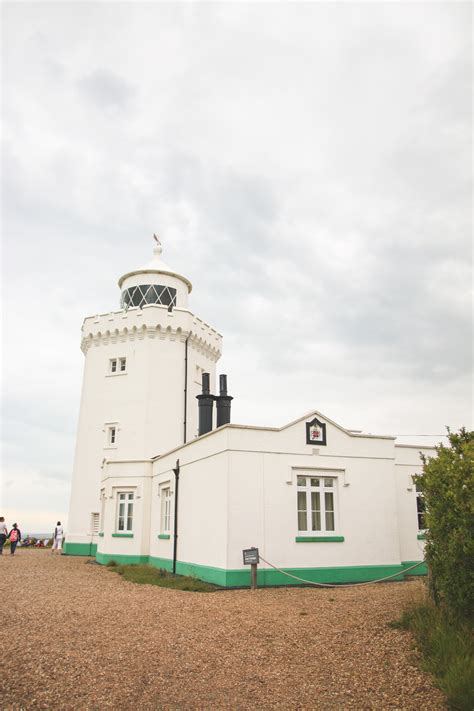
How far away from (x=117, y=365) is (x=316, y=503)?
48.1 feet

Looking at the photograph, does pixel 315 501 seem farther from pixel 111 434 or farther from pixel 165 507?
pixel 111 434

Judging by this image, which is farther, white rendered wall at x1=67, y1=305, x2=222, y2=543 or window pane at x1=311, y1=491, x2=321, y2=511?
white rendered wall at x1=67, y1=305, x2=222, y2=543

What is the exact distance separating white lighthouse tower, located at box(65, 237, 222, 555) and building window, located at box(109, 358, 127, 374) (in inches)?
1.9

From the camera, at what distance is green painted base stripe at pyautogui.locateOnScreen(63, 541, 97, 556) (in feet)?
79.4

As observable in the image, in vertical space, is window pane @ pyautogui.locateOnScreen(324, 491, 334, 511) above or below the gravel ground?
above

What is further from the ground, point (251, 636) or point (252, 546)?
point (252, 546)

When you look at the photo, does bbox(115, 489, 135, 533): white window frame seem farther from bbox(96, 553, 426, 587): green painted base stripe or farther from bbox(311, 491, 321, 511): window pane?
bbox(311, 491, 321, 511): window pane

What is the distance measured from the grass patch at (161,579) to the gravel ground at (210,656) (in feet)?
7.34

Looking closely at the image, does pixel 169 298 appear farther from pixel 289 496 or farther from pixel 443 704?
pixel 443 704

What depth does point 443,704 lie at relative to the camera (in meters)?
5.23

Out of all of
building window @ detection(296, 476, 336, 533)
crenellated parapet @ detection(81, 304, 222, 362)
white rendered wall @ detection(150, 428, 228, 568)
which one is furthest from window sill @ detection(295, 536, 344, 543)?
crenellated parapet @ detection(81, 304, 222, 362)

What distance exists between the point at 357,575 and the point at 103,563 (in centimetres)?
1055

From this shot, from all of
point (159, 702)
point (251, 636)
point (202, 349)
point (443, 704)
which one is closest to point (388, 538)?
point (251, 636)

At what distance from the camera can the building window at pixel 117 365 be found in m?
25.9
